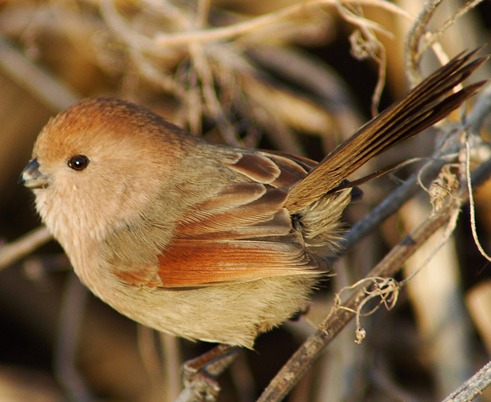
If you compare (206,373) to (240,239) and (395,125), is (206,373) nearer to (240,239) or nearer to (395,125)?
(240,239)

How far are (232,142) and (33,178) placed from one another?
1.23m

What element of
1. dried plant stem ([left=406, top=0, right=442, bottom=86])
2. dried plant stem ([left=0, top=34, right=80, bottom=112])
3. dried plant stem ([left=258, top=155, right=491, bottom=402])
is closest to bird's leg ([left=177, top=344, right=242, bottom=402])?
dried plant stem ([left=258, top=155, right=491, bottom=402])

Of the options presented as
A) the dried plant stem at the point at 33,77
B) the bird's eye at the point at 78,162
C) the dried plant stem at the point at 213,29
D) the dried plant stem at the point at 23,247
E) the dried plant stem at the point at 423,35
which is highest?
the dried plant stem at the point at 33,77

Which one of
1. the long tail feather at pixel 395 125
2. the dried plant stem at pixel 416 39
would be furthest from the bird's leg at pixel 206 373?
the dried plant stem at pixel 416 39

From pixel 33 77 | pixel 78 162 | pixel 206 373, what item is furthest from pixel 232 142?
pixel 33 77

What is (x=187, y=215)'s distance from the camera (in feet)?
9.68

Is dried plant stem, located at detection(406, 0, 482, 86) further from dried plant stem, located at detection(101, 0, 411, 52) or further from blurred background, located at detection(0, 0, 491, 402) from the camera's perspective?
blurred background, located at detection(0, 0, 491, 402)

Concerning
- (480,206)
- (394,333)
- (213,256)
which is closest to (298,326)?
(394,333)

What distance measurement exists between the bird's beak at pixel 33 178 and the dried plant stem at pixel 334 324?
1.38 meters

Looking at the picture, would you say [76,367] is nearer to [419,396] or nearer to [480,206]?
[419,396]

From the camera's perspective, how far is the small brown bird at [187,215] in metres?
2.72

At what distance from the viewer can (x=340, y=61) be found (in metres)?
5.10

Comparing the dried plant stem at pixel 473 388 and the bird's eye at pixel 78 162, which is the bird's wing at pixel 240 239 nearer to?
the bird's eye at pixel 78 162

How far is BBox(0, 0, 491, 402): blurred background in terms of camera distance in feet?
11.9
